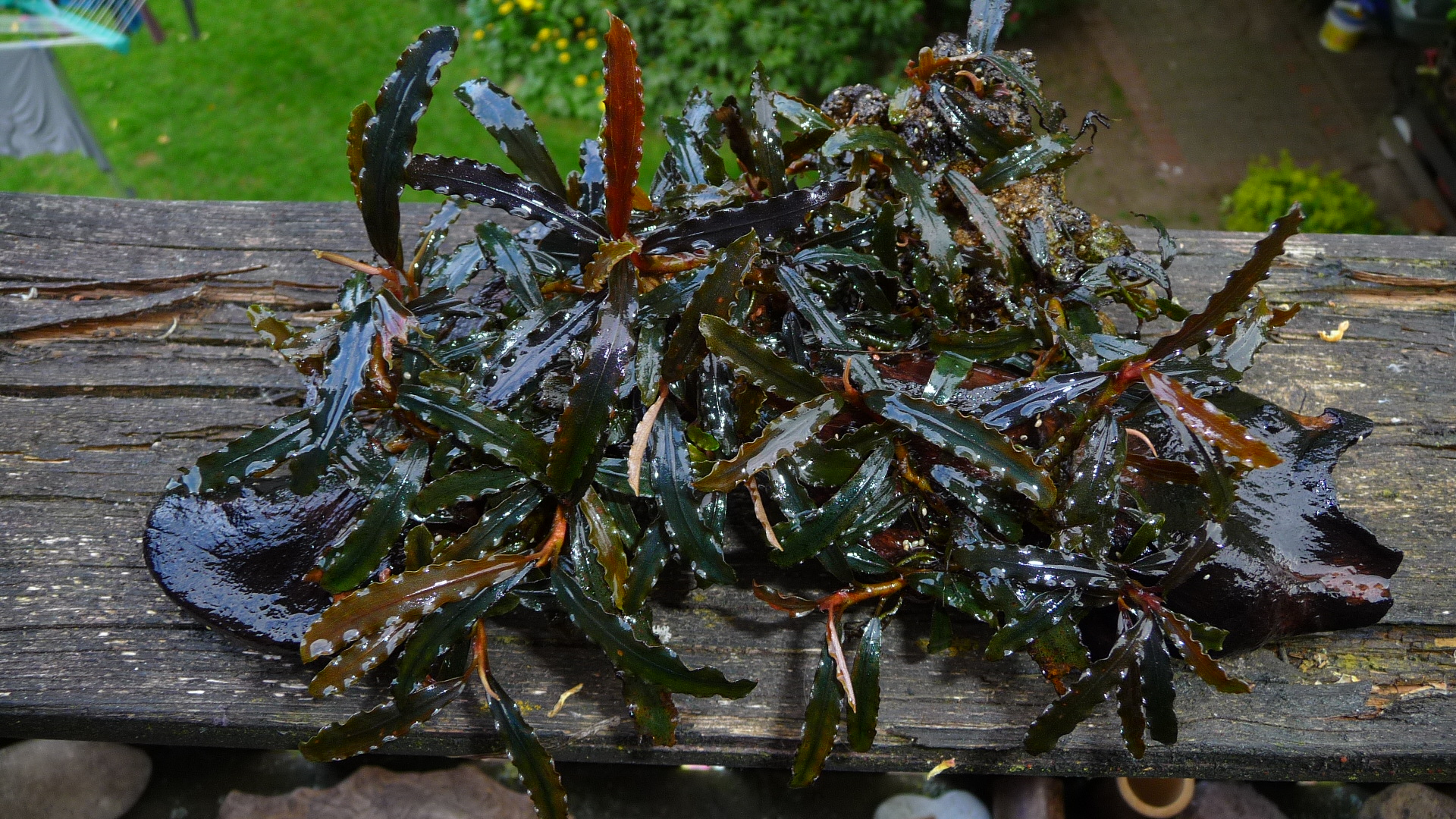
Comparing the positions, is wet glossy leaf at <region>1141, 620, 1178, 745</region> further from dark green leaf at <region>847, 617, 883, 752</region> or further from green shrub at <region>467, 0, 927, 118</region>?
green shrub at <region>467, 0, 927, 118</region>

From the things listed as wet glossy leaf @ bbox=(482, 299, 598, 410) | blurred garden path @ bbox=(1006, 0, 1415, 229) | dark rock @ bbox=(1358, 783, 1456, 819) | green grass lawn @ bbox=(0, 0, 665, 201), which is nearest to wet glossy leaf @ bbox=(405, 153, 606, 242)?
wet glossy leaf @ bbox=(482, 299, 598, 410)

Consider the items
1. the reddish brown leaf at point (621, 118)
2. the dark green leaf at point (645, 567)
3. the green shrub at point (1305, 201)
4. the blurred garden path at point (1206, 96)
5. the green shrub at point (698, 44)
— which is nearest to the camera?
the reddish brown leaf at point (621, 118)

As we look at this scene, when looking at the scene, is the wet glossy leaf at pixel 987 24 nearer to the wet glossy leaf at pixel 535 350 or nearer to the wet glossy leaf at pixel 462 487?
the wet glossy leaf at pixel 535 350

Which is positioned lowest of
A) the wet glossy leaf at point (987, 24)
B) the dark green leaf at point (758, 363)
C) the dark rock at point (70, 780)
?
the dark rock at point (70, 780)

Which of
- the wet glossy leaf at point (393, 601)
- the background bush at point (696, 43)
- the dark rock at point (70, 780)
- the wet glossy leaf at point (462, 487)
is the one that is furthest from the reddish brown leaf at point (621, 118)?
the background bush at point (696, 43)

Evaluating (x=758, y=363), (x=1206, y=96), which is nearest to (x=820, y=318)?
(x=758, y=363)

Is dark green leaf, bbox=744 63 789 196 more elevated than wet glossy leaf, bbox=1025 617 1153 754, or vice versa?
dark green leaf, bbox=744 63 789 196

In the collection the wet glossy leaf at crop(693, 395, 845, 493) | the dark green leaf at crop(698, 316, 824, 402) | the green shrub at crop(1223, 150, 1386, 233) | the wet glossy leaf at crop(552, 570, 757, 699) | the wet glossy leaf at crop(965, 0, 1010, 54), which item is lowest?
the green shrub at crop(1223, 150, 1386, 233)
